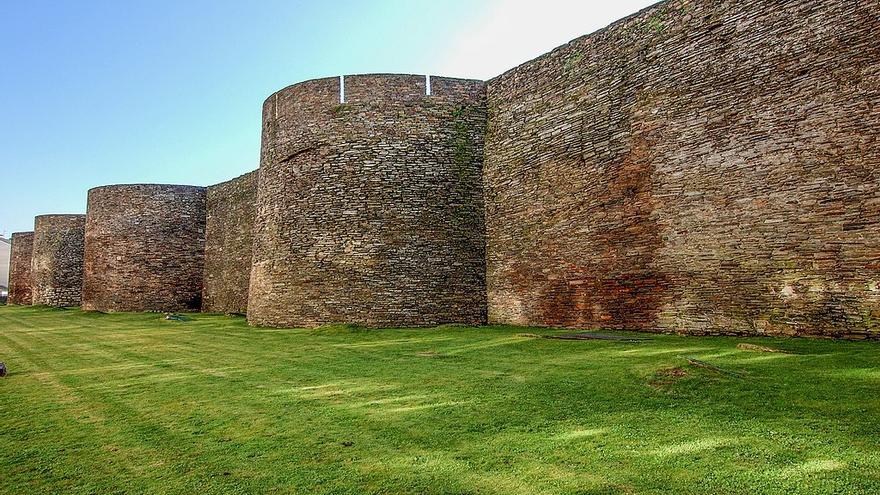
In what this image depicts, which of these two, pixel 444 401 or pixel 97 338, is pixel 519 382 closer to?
pixel 444 401

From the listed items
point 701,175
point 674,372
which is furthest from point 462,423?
point 701,175

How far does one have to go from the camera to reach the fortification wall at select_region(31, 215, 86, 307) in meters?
30.0

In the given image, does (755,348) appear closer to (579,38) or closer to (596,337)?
(596,337)

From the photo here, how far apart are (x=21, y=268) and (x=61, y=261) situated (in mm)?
9515

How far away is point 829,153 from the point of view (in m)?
7.78

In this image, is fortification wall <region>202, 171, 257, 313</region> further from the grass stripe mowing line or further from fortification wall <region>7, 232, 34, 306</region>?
fortification wall <region>7, 232, 34, 306</region>

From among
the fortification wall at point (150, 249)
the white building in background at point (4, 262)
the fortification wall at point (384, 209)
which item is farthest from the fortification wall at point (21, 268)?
the fortification wall at point (384, 209)

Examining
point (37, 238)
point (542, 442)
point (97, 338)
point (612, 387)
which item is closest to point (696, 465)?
point (542, 442)

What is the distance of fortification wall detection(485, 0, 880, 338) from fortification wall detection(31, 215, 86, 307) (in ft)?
86.4

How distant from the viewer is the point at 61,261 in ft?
99.3

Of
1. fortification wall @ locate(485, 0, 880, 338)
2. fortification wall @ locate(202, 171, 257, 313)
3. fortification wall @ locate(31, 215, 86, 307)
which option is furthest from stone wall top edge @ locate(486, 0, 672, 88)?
fortification wall @ locate(31, 215, 86, 307)

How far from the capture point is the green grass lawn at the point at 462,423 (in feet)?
10.2

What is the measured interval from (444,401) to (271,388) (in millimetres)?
1932

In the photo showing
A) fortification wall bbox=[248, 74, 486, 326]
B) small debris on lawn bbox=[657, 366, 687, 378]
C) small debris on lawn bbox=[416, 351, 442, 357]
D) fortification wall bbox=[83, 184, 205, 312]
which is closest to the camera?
small debris on lawn bbox=[657, 366, 687, 378]
